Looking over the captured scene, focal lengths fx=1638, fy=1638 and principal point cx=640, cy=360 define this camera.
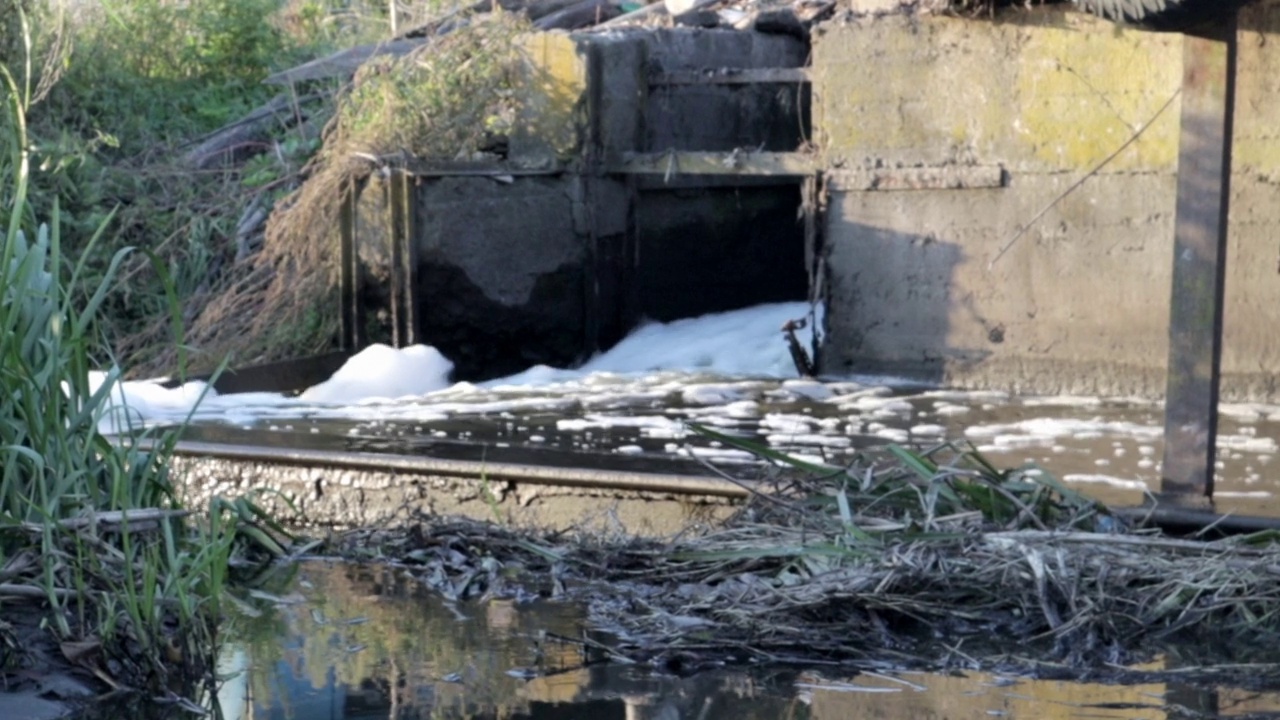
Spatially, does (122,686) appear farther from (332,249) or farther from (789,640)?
(332,249)

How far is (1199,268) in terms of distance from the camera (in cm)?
566

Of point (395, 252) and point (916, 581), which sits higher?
point (395, 252)

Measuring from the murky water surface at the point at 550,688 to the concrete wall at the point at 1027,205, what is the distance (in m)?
4.57

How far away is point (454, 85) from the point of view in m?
10.3

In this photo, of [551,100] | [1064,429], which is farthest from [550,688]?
[551,100]

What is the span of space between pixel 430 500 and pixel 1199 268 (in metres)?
2.99

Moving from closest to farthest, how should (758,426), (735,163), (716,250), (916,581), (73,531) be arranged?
1. (73,531)
2. (916,581)
3. (758,426)
4. (735,163)
5. (716,250)

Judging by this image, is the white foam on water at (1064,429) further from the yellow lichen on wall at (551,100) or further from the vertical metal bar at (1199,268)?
the yellow lichen on wall at (551,100)

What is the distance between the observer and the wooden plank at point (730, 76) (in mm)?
10016

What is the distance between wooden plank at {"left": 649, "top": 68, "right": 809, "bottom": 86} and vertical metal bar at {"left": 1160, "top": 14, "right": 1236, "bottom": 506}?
14.8 feet

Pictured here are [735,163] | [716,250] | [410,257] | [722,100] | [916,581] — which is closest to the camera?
[916,581]

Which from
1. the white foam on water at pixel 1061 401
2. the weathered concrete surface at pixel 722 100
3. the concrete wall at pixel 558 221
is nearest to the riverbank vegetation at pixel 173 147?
the concrete wall at pixel 558 221

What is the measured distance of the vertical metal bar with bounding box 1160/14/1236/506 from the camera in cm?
555

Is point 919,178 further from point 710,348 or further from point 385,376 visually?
point 385,376
